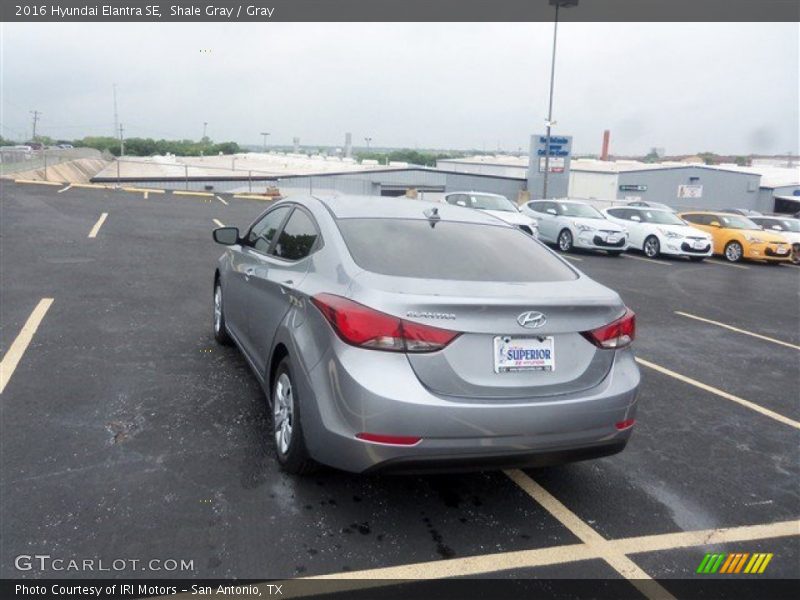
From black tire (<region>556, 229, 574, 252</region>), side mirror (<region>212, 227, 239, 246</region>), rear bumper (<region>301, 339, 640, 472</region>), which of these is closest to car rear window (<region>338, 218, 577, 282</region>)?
rear bumper (<region>301, 339, 640, 472</region>)

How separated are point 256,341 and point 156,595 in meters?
2.06

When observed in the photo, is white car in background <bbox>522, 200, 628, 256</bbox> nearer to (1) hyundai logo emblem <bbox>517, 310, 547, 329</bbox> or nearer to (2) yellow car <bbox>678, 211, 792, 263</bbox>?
(2) yellow car <bbox>678, 211, 792, 263</bbox>

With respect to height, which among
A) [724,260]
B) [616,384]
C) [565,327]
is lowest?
[724,260]

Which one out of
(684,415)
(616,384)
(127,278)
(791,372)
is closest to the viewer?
(616,384)

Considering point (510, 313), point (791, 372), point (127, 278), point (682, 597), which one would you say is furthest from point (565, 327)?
point (127, 278)

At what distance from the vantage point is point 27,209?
16438 millimetres

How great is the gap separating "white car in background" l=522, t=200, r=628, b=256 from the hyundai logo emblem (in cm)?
1484

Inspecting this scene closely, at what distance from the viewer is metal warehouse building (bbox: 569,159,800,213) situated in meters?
50.1

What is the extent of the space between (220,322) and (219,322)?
52mm

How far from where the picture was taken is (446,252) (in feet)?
12.7

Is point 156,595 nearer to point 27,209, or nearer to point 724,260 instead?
point 27,209

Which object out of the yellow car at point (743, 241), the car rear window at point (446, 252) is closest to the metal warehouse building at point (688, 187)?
the yellow car at point (743, 241)

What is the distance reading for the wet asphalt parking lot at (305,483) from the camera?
124 inches

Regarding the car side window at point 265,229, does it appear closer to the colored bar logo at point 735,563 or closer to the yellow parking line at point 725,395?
the colored bar logo at point 735,563
